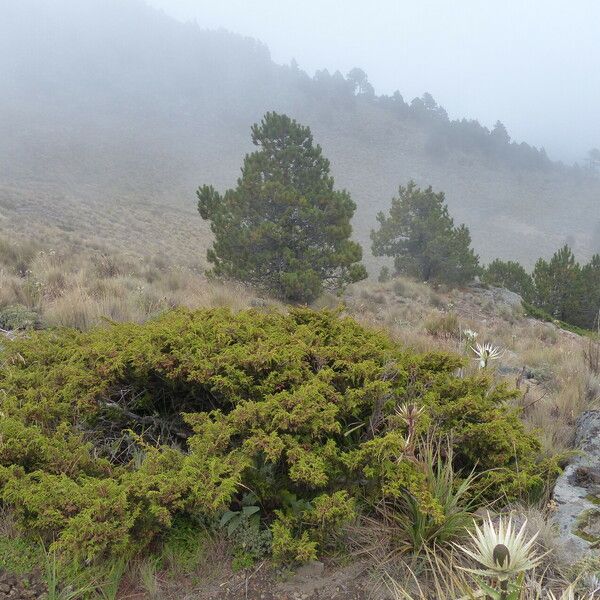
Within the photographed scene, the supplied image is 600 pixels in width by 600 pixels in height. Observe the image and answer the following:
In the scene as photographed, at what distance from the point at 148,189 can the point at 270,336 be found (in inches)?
2120

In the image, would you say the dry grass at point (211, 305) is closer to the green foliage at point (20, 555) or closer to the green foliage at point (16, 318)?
the green foliage at point (16, 318)

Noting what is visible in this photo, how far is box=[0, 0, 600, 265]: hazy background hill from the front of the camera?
157ft

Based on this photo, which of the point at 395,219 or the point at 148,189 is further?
the point at 148,189

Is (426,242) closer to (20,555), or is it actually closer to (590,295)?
(590,295)

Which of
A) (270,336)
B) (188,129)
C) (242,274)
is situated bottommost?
(242,274)

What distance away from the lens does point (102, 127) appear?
73.7 metres

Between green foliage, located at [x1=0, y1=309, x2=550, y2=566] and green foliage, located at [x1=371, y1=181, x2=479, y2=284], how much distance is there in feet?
55.5

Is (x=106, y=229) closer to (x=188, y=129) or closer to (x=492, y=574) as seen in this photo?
(x=492, y=574)

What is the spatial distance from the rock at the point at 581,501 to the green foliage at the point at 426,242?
16.7 metres

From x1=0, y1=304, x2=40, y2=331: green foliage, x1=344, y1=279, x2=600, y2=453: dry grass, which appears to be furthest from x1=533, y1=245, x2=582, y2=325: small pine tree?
x1=0, y1=304, x2=40, y2=331: green foliage

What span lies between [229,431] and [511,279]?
2143cm

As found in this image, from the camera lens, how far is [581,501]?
2.66 meters

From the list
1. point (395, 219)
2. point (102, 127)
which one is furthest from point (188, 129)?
point (395, 219)

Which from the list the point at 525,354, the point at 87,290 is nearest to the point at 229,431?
the point at 87,290
